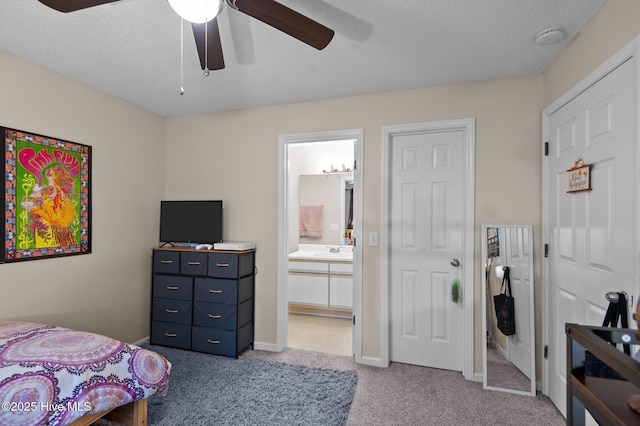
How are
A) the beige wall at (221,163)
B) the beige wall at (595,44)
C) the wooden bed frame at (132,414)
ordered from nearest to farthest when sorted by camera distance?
the beige wall at (595,44) → the wooden bed frame at (132,414) → the beige wall at (221,163)

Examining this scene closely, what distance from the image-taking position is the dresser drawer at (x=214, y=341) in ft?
10.1

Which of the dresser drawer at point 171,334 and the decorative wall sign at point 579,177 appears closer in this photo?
the decorative wall sign at point 579,177

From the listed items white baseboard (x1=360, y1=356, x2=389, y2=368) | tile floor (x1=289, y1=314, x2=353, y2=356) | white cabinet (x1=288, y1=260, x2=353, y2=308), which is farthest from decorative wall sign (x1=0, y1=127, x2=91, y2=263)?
white baseboard (x1=360, y1=356, x2=389, y2=368)

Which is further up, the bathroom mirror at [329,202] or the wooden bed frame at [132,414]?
the bathroom mirror at [329,202]

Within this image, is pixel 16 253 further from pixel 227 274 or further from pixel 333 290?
pixel 333 290

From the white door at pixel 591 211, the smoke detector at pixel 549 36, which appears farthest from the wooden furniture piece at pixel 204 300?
the smoke detector at pixel 549 36

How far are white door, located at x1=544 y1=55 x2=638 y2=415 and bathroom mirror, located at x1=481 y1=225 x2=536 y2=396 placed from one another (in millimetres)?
140

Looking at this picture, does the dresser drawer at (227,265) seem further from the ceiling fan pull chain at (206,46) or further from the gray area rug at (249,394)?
the ceiling fan pull chain at (206,46)

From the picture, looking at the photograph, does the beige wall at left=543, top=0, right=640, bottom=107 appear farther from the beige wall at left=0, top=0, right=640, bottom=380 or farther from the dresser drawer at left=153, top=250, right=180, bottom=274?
the dresser drawer at left=153, top=250, right=180, bottom=274

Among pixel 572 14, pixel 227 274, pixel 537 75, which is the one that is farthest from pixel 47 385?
pixel 537 75

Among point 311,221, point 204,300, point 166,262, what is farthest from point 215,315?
point 311,221

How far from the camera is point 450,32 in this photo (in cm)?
204

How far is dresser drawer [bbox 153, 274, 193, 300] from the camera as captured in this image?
3.23 meters

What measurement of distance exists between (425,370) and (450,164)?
183cm
